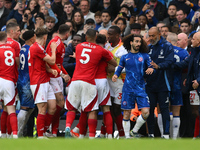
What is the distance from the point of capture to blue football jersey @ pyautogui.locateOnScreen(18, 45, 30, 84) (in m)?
11.9

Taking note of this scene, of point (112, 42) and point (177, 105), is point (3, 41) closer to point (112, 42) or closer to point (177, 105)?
point (112, 42)

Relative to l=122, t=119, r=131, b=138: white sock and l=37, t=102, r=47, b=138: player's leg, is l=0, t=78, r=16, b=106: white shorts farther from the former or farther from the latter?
l=122, t=119, r=131, b=138: white sock

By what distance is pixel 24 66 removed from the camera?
1198cm

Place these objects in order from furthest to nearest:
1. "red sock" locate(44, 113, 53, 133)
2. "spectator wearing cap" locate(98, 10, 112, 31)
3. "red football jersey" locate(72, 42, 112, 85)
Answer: "spectator wearing cap" locate(98, 10, 112, 31), "red sock" locate(44, 113, 53, 133), "red football jersey" locate(72, 42, 112, 85)

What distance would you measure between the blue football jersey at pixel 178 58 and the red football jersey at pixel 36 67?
10.4 feet

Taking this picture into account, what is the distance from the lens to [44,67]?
1158 centimetres

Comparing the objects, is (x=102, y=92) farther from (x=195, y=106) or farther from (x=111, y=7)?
(x=111, y=7)

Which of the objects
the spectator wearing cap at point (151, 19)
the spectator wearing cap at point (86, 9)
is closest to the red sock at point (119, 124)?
the spectator wearing cap at point (151, 19)

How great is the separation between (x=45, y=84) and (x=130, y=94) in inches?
76.5

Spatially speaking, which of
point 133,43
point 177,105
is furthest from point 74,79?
point 177,105

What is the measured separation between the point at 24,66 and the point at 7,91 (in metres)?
0.74

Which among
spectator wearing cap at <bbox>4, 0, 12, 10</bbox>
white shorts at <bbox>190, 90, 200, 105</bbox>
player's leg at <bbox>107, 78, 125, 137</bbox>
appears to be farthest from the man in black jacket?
spectator wearing cap at <bbox>4, 0, 12, 10</bbox>

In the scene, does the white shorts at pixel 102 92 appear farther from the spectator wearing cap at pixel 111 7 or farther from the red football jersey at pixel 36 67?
the spectator wearing cap at pixel 111 7

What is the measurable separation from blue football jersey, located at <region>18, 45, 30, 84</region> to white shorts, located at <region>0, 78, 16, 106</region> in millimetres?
387
